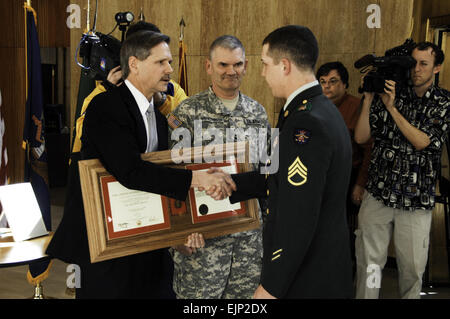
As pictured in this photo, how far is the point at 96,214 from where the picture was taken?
6.21ft

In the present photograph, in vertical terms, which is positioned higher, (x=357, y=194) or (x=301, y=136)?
(x=301, y=136)

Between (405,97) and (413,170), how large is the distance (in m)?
0.47

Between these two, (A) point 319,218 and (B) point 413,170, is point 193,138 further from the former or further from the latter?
(B) point 413,170

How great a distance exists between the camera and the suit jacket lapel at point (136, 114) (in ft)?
6.51

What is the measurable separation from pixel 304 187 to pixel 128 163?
29.1 inches

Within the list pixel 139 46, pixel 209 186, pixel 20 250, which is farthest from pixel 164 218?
pixel 20 250

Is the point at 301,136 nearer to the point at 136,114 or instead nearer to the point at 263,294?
the point at 263,294

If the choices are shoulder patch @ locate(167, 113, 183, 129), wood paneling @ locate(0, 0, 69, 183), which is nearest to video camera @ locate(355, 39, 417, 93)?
shoulder patch @ locate(167, 113, 183, 129)

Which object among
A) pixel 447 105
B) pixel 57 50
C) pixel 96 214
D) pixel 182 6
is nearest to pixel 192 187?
pixel 96 214

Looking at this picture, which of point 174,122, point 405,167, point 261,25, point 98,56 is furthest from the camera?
point 261,25

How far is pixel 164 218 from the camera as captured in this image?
2.05 m
